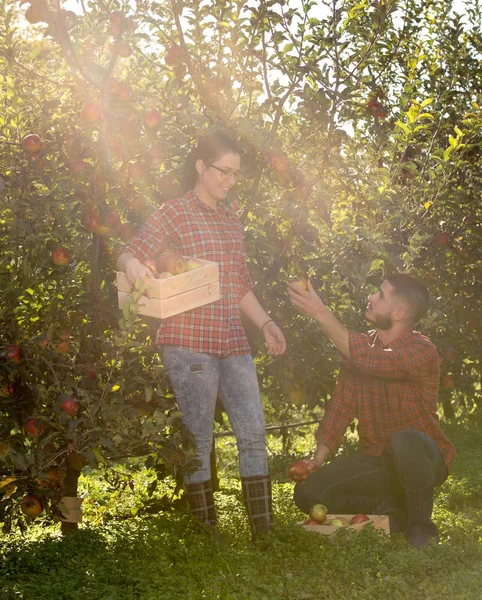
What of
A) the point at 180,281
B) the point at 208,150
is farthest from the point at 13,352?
the point at 208,150

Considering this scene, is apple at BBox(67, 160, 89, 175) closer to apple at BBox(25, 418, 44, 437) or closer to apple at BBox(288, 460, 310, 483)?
apple at BBox(25, 418, 44, 437)

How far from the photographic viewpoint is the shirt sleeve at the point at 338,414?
16.1 ft

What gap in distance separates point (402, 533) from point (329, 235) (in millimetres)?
1796

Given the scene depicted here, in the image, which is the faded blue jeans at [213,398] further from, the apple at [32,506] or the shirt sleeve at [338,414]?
the apple at [32,506]

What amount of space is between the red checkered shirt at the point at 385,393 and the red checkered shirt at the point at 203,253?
67 cm

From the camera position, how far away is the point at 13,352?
4.05 meters

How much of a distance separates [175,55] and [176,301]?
1474mm

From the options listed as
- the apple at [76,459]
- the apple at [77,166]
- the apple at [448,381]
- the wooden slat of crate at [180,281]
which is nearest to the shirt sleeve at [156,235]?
the wooden slat of crate at [180,281]

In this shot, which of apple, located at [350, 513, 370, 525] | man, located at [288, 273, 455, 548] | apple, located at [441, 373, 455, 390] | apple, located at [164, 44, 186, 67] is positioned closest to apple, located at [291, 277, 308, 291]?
man, located at [288, 273, 455, 548]

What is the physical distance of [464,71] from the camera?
721 centimetres

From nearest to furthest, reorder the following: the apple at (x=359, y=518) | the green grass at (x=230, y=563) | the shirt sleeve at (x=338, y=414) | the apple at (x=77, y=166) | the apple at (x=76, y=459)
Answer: the green grass at (x=230, y=563), the apple at (x=76, y=459), the apple at (x=77, y=166), the apple at (x=359, y=518), the shirt sleeve at (x=338, y=414)

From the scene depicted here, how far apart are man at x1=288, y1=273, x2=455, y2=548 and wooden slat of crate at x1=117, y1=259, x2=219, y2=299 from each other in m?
0.56

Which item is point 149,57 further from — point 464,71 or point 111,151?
point 464,71

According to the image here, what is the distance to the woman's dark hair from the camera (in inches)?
173
